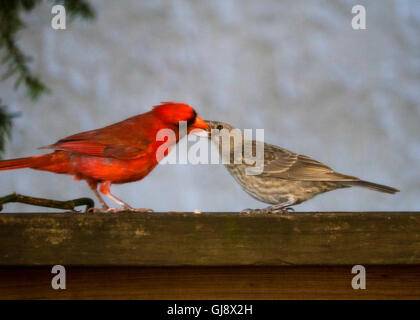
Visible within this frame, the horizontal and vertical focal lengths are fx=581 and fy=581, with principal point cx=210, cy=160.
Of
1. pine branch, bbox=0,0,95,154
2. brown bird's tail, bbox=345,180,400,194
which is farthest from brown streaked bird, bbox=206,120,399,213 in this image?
pine branch, bbox=0,0,95,154

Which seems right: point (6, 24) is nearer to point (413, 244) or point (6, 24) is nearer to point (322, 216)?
point (322, 216)

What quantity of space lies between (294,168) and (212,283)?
2.68ft

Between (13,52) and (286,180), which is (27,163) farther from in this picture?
(286,180)

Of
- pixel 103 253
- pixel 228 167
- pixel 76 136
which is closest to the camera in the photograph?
pixel 103 253

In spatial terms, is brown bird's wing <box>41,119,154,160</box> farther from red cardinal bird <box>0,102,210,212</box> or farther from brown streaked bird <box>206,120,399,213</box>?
brown streaked bird <box>206,120,399,213</box>

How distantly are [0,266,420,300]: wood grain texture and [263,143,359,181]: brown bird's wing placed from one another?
63cm

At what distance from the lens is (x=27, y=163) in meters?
1.14

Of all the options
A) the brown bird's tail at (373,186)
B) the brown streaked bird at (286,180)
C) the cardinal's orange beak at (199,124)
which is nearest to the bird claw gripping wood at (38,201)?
the cardinal's orange beak at (199,124)

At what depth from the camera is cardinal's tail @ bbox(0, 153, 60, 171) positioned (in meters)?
1.09

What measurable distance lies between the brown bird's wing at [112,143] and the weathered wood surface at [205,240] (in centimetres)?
35

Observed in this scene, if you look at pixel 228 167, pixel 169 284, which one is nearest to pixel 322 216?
pixel 169 284
